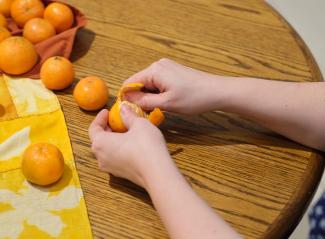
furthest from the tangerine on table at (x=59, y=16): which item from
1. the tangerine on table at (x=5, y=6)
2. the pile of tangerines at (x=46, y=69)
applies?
the tangerine on table at (x=5, y=6)

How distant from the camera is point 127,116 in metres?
0.75

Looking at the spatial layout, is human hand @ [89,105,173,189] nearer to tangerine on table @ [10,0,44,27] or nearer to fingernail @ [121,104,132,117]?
fingernail @ [121,104,132,117]

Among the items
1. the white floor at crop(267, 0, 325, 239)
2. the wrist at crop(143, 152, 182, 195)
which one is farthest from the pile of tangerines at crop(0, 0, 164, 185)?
the white floor at crop(267, 0, 325, 239)

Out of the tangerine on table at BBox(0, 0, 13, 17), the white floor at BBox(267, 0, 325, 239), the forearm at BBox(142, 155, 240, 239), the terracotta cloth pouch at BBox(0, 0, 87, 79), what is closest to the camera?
the forearm at BBox(142, 155, 240, 239)

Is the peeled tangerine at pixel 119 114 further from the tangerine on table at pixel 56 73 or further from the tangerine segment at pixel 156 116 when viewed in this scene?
the tangerine on table at pixel 56 73

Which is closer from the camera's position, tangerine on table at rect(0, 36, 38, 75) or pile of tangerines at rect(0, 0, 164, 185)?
pile of tangerines at rect(0, 0, 164, 185)

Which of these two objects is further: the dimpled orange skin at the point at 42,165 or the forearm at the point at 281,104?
the forearm at the point at 281,104

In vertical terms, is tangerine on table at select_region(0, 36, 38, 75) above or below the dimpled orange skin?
above

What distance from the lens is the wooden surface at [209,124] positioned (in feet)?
2.25

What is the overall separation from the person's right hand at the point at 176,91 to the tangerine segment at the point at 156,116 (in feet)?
0.05

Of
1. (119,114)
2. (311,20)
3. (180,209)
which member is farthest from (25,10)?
(311,20)

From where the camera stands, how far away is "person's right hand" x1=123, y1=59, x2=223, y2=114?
81 centimetres

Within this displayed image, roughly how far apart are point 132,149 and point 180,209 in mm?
130

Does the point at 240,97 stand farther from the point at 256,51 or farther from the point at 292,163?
the point at 256,51
